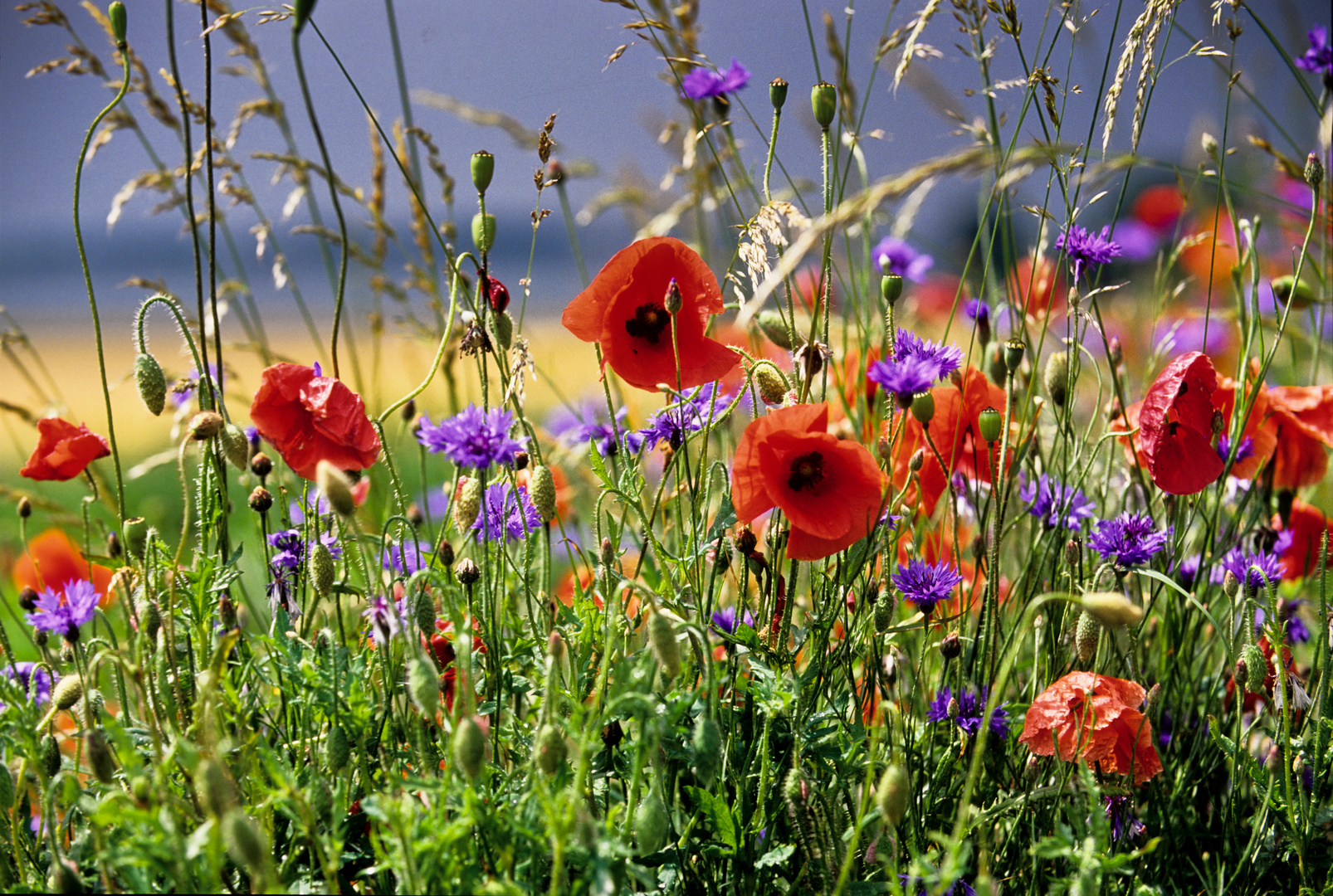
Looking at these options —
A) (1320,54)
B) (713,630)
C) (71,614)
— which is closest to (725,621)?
(713,630)

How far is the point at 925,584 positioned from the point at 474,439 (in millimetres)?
445

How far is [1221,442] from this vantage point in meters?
1.27

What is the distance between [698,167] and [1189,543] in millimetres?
860

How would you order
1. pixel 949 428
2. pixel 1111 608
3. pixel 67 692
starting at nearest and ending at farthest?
pixel 1111 608, pixel 67 692, pixel 949 428

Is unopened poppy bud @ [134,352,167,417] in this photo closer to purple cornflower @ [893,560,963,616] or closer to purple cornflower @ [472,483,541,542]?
purple cornflower @ [472,483,541,542]

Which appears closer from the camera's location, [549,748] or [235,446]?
[549,748]

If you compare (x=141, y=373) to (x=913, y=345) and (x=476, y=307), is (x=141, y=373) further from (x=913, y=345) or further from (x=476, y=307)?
(x=913, y=345)

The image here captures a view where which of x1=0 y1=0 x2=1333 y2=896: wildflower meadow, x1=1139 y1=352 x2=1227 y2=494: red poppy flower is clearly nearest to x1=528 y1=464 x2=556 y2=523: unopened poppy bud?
x1=0 y1=0 x2=1333 y2=896: wildflower meadow

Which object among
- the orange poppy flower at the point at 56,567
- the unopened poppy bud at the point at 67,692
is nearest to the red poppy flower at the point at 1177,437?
the unopened poppy bud at the point at 67,692

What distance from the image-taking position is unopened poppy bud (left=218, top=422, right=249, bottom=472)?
929 mm

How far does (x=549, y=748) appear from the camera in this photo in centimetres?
70

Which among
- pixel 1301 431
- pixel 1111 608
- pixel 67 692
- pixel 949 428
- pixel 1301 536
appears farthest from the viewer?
pixel 1301 536

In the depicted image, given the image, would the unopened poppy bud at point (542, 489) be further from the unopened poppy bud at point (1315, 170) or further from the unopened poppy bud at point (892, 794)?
the unopened poppy bud at point (1315, 170)

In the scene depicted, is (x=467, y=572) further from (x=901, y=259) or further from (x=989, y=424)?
(x=901, y=259)
